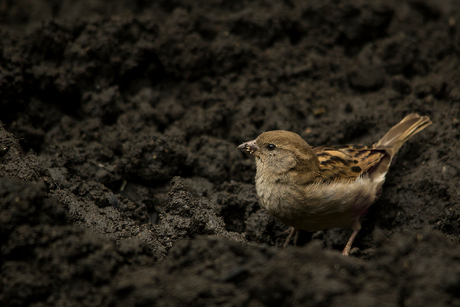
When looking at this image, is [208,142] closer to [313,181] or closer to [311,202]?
[313,181]

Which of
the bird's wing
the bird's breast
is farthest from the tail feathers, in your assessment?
the bird's breast

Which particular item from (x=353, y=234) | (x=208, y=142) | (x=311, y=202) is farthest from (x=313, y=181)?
(x=208, y=142)

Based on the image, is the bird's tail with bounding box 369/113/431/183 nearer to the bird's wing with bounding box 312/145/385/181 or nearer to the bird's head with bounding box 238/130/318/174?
the bird's wing with bounding box 312/145/385/181

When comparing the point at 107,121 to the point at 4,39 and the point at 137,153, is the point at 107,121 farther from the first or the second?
the point at 4,39

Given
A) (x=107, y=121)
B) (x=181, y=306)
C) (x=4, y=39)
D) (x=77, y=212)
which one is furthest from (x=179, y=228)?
(x=4, y=39)

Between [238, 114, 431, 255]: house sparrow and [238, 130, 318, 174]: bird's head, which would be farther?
[238, 130, 318, 174]: bird's head

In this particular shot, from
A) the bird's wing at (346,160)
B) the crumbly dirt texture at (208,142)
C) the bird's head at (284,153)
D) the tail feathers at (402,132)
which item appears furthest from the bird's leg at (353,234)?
the tail feathers at (402,132)
